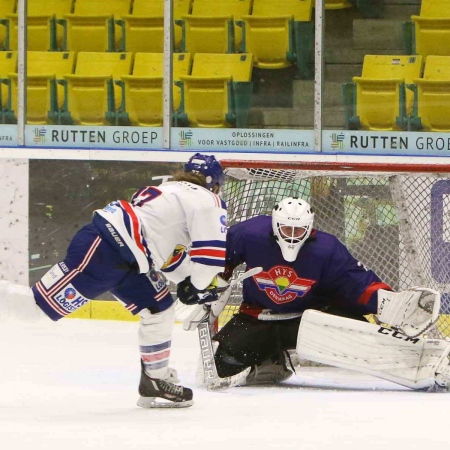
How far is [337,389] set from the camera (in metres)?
4.75

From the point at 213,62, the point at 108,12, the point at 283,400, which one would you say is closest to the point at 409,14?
the point at 213,62

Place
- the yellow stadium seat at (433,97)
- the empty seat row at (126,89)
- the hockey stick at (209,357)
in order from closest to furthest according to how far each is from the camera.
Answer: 1. the hockey stick at (209,357)
2. the yellow stadium seat at (433,97)
3. the empty seat row at (126,89)

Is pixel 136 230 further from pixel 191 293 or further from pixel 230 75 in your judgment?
pixel 230 75

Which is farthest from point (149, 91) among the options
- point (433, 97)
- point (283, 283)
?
point (283, 283)

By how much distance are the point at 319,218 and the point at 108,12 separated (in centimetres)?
277

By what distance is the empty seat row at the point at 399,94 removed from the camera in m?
7.21

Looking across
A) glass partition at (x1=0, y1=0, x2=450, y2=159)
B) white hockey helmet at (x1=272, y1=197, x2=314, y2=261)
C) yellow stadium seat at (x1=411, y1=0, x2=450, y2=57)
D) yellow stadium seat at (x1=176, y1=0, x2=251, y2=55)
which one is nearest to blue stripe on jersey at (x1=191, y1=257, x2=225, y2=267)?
white hockey helmet at (x1=272, y1=197, x2=314, y2=261)

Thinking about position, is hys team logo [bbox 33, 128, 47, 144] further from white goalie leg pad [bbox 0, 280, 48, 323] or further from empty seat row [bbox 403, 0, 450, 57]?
white goalie leg pad [bbox 0, 280, 48, 323]

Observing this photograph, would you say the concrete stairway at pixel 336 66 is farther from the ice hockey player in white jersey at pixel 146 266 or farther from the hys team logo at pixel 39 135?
the ice hockey player in white jersey at pixel 146 266

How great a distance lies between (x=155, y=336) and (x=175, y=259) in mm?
286

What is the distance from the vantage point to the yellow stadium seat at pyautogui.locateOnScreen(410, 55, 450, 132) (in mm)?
7176

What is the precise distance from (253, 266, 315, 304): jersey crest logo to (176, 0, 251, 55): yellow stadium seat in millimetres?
3039

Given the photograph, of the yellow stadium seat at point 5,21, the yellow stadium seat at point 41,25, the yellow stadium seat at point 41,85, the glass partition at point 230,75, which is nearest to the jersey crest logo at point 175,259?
the glass partition at point 230,75

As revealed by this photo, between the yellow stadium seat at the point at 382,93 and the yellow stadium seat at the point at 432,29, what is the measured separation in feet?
0.28
